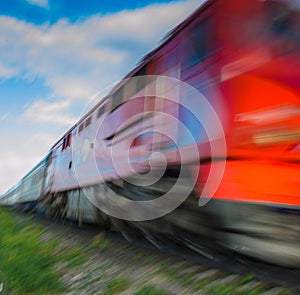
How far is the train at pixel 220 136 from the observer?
271 cm

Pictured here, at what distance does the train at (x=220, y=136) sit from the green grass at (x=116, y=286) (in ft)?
2.22

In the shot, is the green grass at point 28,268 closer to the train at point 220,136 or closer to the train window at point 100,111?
the train at point 220,136

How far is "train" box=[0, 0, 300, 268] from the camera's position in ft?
8.89

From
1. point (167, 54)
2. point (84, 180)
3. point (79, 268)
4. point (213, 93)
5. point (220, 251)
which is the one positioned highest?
point (167, 54)

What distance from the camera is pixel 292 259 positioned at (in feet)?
8.36

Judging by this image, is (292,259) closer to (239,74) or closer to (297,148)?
(297,148)

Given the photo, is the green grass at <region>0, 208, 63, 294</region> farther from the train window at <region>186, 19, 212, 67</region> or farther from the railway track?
the train window at <region>186, 19, 212, 67</region>

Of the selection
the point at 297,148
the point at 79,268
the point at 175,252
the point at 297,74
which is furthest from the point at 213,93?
the point at 79,268

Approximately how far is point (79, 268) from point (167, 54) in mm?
2168

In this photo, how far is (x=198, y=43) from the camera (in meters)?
3.55

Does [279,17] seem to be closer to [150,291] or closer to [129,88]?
[150,291]

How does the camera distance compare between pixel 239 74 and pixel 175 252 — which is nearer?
pixel 239 74

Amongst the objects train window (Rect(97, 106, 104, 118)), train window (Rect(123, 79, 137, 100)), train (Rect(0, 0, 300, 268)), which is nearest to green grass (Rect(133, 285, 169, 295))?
train (Rect(0, 0, 300, 268))

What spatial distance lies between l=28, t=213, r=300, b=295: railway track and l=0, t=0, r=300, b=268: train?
162 mm
